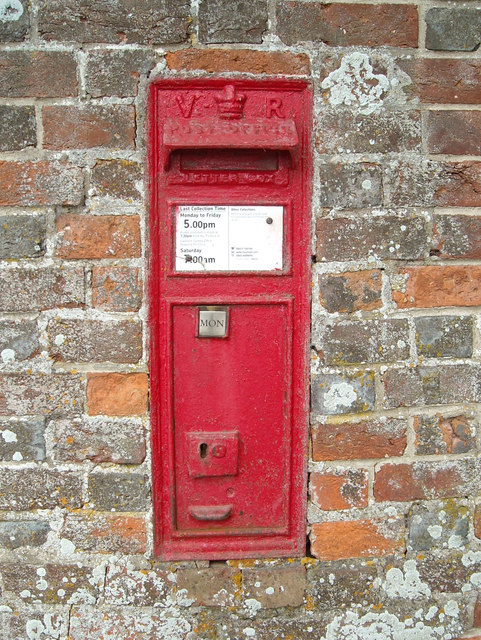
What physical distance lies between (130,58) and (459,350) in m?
1.15

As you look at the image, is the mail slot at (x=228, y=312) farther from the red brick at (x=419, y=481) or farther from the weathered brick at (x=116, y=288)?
the red brick at (x=419, y=481)

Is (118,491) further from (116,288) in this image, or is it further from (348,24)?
(348,24)

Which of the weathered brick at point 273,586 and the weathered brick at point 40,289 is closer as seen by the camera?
the weathered brick at point 40,289

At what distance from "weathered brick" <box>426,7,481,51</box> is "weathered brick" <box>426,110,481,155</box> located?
17 centimetres

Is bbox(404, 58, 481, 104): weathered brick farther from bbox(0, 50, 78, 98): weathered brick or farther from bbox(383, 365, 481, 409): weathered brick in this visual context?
bbox(0, 50, 78, 98): weathered brick

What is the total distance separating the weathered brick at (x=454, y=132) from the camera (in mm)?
1314

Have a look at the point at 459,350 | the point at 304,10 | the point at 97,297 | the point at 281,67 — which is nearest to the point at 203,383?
the point at 97,297

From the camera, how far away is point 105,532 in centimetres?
139

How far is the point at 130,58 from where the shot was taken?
126 cm

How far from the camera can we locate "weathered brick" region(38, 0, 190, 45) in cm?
125

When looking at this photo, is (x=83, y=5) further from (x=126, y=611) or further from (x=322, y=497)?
(x=126, y=611)

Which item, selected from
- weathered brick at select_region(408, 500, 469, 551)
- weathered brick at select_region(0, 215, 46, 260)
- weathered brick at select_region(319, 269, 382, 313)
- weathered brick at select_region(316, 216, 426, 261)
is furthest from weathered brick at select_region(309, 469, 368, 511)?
weathered brick at select_region(0, 215, 46, 260)

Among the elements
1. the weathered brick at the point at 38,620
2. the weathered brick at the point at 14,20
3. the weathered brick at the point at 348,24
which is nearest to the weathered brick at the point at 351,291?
the weathered brick at the point at 348,24

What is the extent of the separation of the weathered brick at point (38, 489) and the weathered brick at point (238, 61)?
3.64 ft
